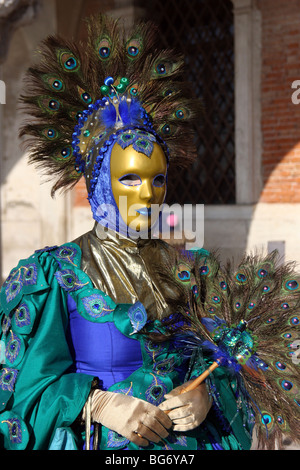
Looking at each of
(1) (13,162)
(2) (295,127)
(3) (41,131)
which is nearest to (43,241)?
(1) (13,162)

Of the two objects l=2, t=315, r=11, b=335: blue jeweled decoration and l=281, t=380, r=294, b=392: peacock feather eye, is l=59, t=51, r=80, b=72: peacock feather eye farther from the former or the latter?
l=281, t=380, r=294, b=392: peacock feather eye

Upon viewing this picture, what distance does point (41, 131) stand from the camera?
225 cm

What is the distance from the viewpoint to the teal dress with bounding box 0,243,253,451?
1.91 m

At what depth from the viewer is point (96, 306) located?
78.2 inches

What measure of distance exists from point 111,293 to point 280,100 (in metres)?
4.60

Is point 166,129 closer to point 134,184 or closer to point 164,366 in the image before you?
point 134,184

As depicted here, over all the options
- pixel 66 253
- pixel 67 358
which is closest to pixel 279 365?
pixel 67 358

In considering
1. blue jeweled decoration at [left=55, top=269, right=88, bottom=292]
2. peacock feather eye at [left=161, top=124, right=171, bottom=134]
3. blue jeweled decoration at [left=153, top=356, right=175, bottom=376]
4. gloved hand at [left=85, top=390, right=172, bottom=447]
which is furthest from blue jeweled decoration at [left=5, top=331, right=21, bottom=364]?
peacock feather eye at [left=161, top=124, right=171, bottom=134]

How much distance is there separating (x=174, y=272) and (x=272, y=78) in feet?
15.1

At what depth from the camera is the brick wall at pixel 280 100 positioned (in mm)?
6031

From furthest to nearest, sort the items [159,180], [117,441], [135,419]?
[159,180], [117,441], [135,419]

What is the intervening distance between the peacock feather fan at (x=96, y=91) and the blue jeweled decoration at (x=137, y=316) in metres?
0.45

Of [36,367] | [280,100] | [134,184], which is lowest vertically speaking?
[36,367]
